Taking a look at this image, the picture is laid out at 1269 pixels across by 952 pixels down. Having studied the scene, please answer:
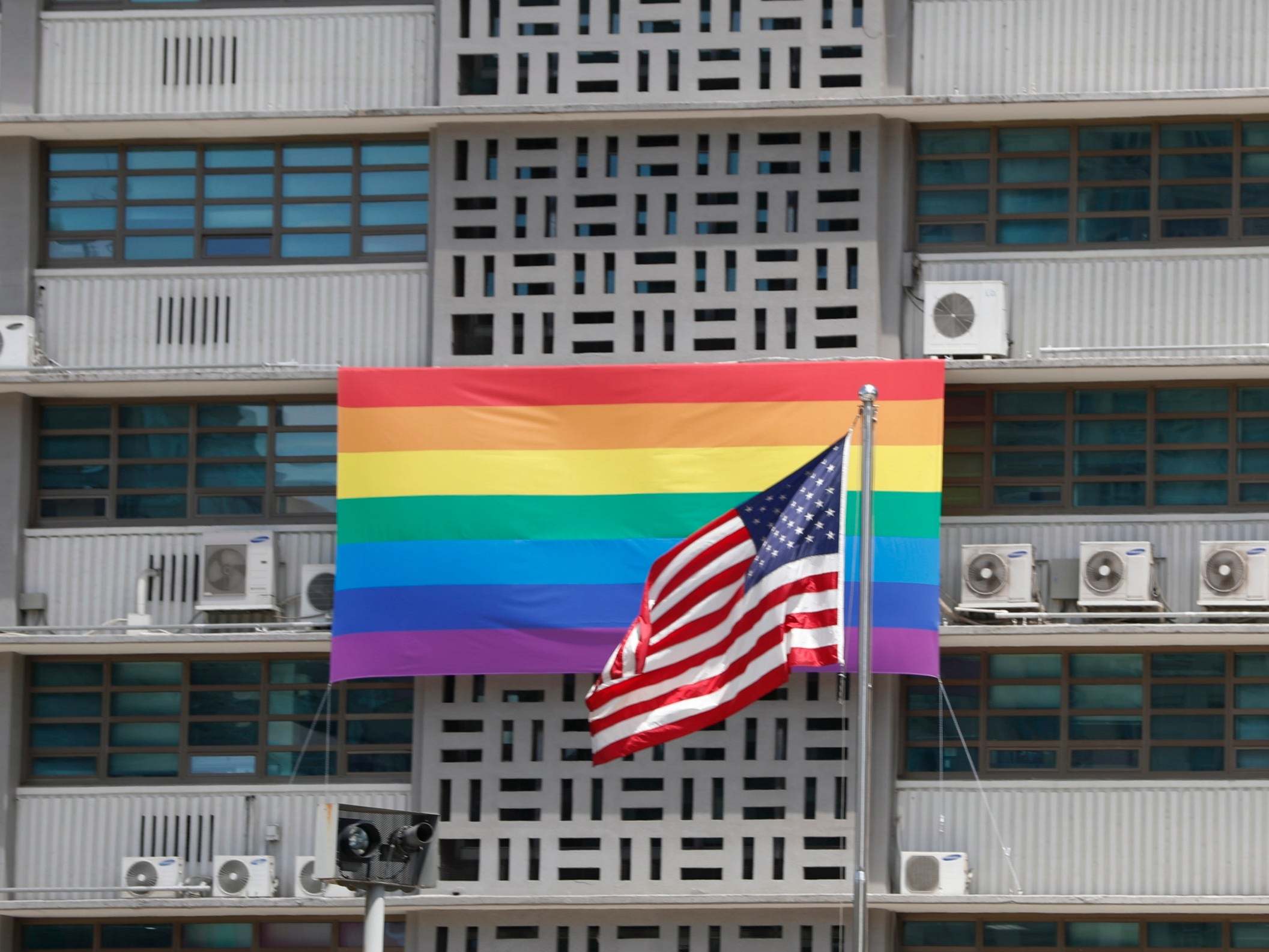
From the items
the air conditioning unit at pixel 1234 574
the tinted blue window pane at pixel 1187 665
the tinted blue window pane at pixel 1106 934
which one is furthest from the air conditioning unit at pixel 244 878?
the air conditioning unit at pixel 1234 574

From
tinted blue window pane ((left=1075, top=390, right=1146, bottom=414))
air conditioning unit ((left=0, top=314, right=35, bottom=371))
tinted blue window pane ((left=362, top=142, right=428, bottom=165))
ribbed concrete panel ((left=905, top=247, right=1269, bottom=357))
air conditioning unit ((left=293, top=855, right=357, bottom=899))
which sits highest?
tinted blue window pane ((left=362, top=142, right=428, bottom=165))

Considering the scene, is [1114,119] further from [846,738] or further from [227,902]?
[227,902]

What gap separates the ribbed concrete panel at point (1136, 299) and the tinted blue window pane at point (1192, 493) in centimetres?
129

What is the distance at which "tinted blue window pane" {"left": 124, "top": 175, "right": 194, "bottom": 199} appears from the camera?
2367 centimetres

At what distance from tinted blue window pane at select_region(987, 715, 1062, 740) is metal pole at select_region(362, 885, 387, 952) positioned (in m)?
7.51

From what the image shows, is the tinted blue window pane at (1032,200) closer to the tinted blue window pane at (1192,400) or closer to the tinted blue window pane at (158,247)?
the tinted blue window pane at (1192,400)

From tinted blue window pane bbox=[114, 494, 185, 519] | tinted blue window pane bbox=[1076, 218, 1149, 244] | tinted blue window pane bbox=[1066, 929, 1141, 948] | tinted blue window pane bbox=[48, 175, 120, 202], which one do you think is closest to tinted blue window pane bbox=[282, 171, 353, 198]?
tinted blue window pane bbox=[48, 175, 120, 202]

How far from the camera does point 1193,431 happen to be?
22531 mm

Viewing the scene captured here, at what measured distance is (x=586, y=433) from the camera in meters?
22.1

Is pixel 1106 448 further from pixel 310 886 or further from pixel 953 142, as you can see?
pixel 310 886

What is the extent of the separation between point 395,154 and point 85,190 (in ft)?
10.1

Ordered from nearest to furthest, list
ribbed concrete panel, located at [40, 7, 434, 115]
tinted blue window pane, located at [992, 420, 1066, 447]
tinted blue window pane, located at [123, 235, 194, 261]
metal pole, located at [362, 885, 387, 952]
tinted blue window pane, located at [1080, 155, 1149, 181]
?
metal pole, located at [362, 885, 387, 952] < tinted blue window pane, located at [992, 420, 1066, 447] < tinted blue window pane, located at [1080, 155, 1149, 181] < ribbed concrete panel, located at [40, 7, 434, 115] < tinted blue window pane, located at [123, 235, 194, 261]

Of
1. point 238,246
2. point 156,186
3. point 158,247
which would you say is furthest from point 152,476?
point 156,186

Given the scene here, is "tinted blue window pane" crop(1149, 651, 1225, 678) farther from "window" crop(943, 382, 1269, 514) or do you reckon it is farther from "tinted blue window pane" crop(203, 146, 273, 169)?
"tinted blue window pane" crop(203, 146, 273, 169)
